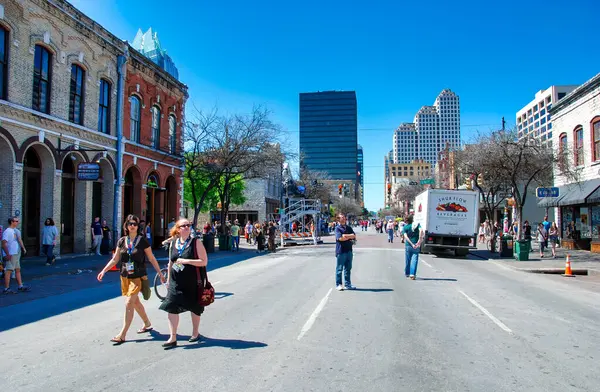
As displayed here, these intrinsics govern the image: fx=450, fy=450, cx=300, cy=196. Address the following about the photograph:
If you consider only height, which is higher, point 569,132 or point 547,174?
point 569,132

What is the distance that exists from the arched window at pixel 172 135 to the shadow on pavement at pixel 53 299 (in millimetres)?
15666

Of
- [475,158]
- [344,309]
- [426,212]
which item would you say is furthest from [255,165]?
[344,309]

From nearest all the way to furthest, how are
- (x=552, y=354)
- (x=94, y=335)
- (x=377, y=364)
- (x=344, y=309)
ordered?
(x=377, y=364), (x=552, y=354), (x=94, y=335), (x=344, y=309)

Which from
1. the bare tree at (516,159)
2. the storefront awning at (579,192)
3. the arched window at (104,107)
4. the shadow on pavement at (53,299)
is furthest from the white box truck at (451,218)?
the arched window at (104,107)

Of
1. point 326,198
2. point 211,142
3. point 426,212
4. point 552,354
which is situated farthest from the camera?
point 326,198

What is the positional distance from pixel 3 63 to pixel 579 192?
25742 mm

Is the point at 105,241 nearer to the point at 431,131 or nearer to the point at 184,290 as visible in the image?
the point at 184,290

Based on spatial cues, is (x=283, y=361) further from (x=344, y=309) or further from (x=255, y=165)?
(x=255, y=165)

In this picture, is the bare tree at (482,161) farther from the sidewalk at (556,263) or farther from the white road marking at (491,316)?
the white road marking at (491,316)

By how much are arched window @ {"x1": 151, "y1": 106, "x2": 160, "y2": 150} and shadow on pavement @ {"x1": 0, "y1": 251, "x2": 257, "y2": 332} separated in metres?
14.1

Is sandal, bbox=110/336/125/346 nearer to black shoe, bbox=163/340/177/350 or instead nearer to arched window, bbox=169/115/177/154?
black shoe, bbox=163/340/177/350

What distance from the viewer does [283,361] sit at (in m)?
5.31

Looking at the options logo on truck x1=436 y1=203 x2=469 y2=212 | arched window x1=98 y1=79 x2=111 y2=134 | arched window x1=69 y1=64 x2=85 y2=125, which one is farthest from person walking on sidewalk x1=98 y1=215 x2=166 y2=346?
logo on truck x1=436 y1=203 x2=469 y2=212

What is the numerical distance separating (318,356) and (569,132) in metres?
25.0
